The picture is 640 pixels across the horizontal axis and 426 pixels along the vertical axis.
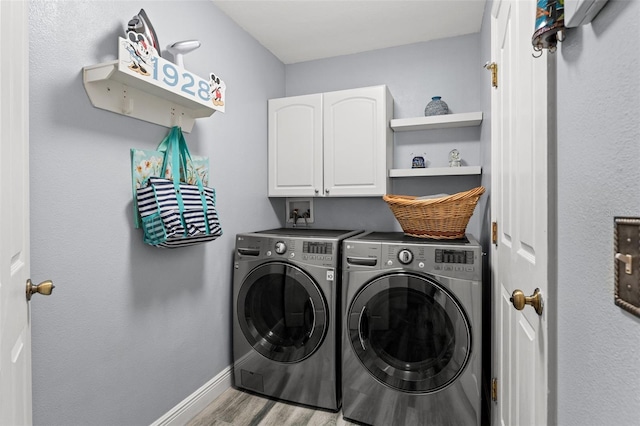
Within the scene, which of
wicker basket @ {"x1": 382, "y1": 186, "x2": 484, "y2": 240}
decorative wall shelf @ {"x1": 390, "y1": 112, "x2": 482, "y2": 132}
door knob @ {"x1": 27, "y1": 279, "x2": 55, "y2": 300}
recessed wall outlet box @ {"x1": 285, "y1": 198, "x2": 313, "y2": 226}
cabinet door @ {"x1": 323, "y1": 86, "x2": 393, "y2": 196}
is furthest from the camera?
recessed wall outlet box @ {"x1": 285, "y1": 198, "x2": 313, "y2": 226}

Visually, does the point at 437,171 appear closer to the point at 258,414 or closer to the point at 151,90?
the point at 151,90

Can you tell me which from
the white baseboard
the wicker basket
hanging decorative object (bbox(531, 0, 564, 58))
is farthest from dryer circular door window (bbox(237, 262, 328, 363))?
hanging decorative object (bbox(531, 0, 564, 58))

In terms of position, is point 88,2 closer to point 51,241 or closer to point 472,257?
point 51,241

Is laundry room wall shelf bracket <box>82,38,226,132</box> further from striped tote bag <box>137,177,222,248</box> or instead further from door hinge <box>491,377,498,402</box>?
door hinge <box>491,377,498,402</box>

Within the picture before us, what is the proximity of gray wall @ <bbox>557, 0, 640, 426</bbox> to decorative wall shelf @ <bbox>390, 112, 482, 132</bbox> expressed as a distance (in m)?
1.64

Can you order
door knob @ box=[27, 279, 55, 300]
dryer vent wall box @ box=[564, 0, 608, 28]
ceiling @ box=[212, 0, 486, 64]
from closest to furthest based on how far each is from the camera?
dryer vent wall box @ box=[564, 0, 608, 28], door knob @ box=[27, 279, 55, 300], ceiling @ box=[212, 0, 486, 64]

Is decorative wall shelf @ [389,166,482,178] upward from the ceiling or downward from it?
downward

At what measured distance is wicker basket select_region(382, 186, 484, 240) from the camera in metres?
1.88

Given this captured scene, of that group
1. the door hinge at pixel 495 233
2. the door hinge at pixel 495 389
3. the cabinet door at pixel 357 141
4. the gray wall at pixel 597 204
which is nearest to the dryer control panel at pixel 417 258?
the door hinge at pixel 495 233

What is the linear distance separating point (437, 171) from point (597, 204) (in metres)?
1.87

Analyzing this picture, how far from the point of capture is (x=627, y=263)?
0.45 meters

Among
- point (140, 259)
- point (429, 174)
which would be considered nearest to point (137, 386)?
point (140, 259)

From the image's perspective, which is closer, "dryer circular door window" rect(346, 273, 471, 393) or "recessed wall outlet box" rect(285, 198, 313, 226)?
"dryer circular door window" rect(346, 273, 471, 393)

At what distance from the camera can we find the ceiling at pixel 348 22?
212 centimetres
